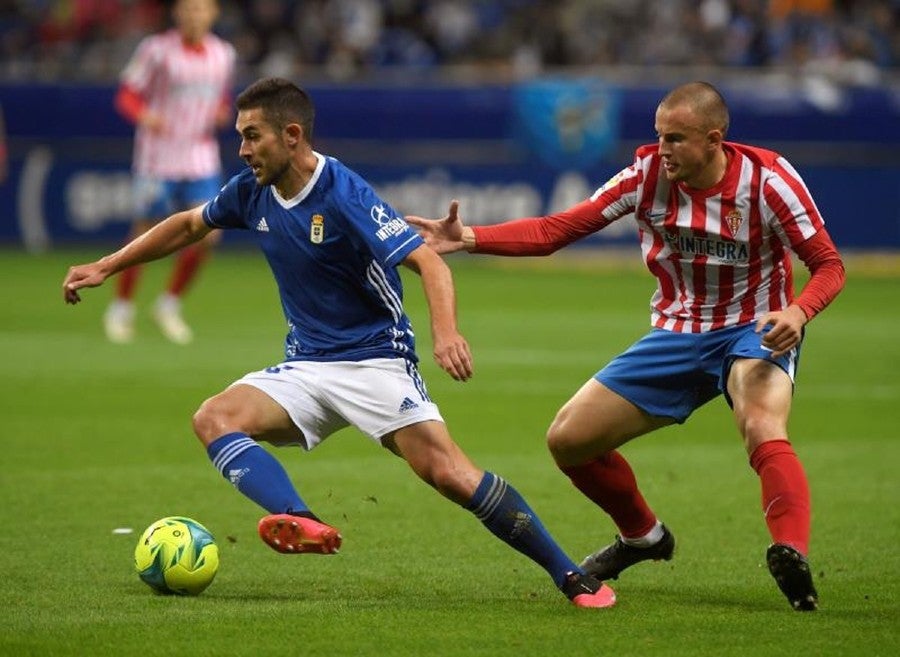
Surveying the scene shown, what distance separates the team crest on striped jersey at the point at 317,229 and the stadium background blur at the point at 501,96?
1614 cm

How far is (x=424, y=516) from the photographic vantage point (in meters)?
8.38

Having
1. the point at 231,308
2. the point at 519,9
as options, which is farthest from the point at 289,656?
the point at 519,9

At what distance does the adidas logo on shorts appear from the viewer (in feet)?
21.3

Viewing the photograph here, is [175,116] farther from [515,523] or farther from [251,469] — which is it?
[515,523]

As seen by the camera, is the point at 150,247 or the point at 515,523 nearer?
the point at 515,523

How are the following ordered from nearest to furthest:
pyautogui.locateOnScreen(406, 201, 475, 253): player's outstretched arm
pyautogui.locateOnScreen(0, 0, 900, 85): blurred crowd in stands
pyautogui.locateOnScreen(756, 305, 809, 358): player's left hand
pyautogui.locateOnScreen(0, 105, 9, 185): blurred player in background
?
pyautogui.locateOnScreen(756, 305, 809, 358): player's left hand, pyautogui.locateOnScreen(406, 201, 475, 253): player's outstretched arm, pyautogui.locateOnScreen(0, 0, 900, 85): blurred crowd in stands, pyautogui.locateOnScreen(0, 105, 9, 185): blurred player in background

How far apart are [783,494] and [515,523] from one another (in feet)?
3.11

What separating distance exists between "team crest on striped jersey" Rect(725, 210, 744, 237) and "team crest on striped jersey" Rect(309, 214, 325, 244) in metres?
1.51

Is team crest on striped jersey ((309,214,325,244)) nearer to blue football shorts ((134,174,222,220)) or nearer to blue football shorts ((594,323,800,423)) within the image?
blue football shorts ((594,323,800,423))

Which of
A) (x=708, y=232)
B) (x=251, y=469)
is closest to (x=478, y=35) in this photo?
(x=708, y=232)

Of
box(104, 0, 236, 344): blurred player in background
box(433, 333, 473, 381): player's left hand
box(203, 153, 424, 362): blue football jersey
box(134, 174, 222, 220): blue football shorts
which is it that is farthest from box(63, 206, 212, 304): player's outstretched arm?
box(134, 174, 222, 220): blue football shorts

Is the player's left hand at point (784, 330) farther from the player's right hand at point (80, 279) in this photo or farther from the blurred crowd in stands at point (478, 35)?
the blurred crowd in stands at point (478, 35)

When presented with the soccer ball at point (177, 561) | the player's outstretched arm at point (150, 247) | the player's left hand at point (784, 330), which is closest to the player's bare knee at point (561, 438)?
the player's left hand at point (784, 330)

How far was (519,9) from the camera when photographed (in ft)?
85.2
